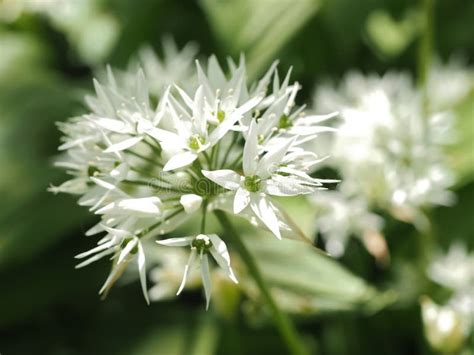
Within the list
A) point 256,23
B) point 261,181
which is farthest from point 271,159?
point 256,23

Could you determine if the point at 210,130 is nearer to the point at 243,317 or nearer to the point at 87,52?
the point at 243,317

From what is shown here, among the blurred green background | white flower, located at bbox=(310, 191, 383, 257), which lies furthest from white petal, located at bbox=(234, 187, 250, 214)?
white flower, located at bbox=(310, 191, 383, 257)

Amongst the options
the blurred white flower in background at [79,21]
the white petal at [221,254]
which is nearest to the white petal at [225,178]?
the white petal at [221,254]

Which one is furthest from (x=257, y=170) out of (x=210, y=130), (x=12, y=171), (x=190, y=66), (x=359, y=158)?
(x=190, y=66)

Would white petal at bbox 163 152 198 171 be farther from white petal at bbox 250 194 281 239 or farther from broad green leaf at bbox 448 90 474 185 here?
broad green leaf at bbox 448 90 474 185

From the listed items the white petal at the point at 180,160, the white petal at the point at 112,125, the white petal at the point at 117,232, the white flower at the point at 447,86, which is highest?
the white petal at the point at 112,125

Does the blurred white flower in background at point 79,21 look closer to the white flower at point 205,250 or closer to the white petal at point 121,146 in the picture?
the white petal at point 121,146
